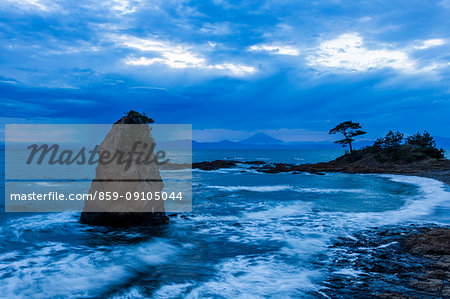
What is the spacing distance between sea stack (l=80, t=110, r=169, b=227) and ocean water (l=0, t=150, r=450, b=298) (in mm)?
677

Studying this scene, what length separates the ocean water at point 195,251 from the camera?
7.35m

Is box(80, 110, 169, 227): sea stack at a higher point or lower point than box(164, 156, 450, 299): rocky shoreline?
higher

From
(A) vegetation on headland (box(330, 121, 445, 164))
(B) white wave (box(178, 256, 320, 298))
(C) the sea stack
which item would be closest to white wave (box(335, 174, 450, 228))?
(B) white wave (box(178, 256, 320, 298))

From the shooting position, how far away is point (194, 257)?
954cm

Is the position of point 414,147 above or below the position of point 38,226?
above

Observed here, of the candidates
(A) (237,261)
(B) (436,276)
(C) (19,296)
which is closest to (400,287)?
(B) (436,276)

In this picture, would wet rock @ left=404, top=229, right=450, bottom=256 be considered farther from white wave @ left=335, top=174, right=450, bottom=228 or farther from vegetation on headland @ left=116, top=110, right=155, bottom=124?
vegetation on headland @ left=116, top=110, right=155, bottom=124

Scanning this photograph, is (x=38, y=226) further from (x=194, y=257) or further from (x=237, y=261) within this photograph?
(x=237, y=261)

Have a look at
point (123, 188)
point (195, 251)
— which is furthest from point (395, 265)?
point (123, 188)

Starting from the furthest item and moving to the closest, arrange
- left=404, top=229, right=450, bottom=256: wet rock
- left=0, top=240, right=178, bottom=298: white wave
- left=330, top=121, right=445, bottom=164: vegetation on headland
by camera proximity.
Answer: left=330, top=121, right=445, bottom=164: vegetation on headland → left=404, top=229, right=450, bottom=256: wet rock → left=0, top=240, right=178, bottom=298: white wave

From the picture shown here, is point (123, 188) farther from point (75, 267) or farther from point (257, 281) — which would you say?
point (257, 281)

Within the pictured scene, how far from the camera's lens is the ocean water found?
735cm

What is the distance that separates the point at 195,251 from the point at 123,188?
4.89m

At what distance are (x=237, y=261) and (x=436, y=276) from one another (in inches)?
212
